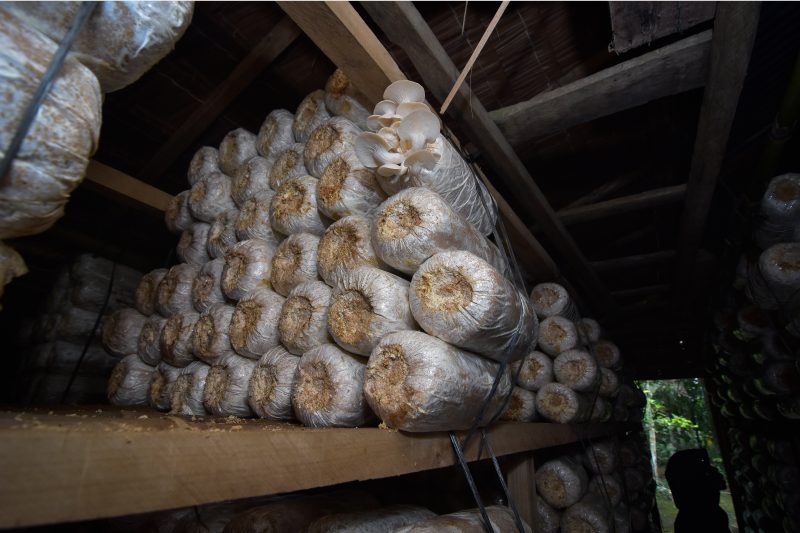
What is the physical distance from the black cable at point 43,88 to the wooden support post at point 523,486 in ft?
8.71

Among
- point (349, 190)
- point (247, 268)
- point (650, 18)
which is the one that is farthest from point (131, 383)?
point (650, 18)

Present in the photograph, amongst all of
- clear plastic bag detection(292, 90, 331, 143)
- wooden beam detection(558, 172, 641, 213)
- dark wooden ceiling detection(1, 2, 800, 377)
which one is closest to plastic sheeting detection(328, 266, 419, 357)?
clear plastic bag detection(292, 90, 331, 143)

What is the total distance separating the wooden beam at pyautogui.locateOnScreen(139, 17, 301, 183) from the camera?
2.65 meters

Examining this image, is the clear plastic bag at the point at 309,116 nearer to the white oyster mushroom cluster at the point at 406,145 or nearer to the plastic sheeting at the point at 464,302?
the white oyster mushroom cluster at the point at 406,145

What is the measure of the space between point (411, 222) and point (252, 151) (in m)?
1.66

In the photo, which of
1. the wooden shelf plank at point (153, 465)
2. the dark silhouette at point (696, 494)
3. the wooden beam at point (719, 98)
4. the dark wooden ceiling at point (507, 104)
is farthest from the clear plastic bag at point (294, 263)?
the dark silhouette at point (696, 494)

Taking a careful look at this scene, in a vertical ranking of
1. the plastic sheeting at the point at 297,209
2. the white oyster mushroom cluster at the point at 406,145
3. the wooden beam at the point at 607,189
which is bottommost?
the plastic sheeting at the point at 297,209

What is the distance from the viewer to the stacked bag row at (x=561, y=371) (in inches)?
122

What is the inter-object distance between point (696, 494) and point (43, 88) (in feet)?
21.4

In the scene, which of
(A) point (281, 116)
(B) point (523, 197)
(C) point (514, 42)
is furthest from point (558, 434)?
(A) point (281, 116)

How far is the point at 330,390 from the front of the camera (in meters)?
1.55

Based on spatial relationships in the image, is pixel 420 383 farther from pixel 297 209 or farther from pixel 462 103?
pixel 462 103

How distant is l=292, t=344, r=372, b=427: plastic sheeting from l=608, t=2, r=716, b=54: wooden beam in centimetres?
195

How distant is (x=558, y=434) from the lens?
9.49ft
